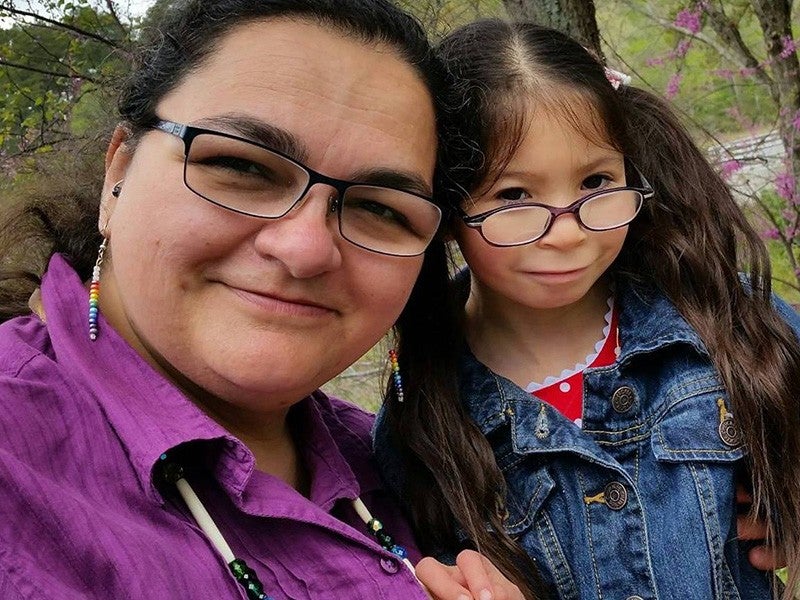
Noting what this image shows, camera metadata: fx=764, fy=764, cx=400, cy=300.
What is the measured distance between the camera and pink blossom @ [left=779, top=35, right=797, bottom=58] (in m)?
4.52

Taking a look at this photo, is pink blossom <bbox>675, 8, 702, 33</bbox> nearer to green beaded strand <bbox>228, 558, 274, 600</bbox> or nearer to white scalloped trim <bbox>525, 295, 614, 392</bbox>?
white scalloped trim <bbox>525, 295, 614, 392</bbox>

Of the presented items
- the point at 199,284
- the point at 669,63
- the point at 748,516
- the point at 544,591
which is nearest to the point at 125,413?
the point at 199,284

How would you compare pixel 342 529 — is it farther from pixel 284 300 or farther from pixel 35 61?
pixel 35 61

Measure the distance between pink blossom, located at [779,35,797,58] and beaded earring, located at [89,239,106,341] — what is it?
14.4 ft

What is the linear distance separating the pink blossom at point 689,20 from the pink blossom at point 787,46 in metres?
0.98

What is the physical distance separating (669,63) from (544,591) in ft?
19.4

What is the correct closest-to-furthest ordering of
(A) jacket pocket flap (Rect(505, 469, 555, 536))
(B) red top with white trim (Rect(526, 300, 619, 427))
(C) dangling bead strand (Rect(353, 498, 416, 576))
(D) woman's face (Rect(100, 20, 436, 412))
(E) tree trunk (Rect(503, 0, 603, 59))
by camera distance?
(D) woman's face (Rect(100, 20, 436, 412)), (C) dangling bead strand (Rect(353, 498, 416, 576)), (A) jacket pocket flap (Rect(505, 469, 555, 536)), (B) red top with white trim (Rect(526, 300, 619, 427)), (E) tree trunk (Rect(503, 0, 603, 59))

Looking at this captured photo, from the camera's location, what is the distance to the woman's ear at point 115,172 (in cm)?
144

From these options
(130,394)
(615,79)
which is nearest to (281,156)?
(130,394)

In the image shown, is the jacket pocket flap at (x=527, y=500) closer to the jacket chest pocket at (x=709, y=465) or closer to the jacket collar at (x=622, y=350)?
the jacket collar at (x=622, y=350)

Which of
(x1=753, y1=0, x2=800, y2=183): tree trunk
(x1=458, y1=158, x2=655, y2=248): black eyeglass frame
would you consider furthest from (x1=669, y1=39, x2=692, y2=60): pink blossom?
(x1=458, y1=158, x2=655, y2=248): black eyeglass frame

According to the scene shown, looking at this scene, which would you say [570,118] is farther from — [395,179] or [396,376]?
[396,376]

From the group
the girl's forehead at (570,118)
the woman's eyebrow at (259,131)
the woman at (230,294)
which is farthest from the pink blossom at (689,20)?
the woman's eyebrow at (259,131)

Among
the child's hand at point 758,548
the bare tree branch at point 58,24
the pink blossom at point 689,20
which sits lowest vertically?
the child's hand at point 758,548
